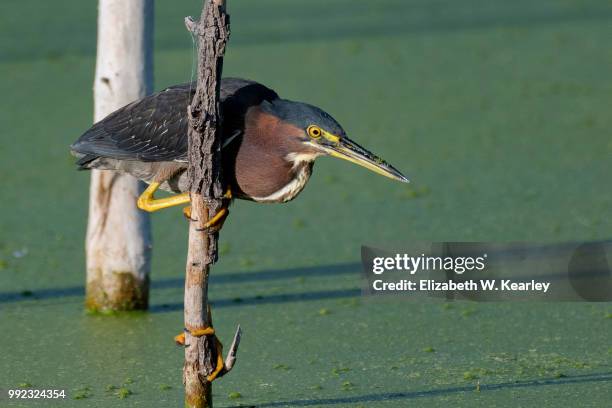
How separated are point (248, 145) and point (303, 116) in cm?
17

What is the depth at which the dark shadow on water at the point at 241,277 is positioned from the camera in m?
4.28

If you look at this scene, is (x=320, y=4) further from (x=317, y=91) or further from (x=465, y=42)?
(x=317, y=91)

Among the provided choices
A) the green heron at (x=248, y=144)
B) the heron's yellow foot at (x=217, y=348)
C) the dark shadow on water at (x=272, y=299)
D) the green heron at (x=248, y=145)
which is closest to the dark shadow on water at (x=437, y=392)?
the heron's yellow foot at (x=217, y=348)

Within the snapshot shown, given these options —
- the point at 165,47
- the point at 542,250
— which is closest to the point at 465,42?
the point at 165,47

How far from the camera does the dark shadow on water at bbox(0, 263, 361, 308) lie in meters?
4.28

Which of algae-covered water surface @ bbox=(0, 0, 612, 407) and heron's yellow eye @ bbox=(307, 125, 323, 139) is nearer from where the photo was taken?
heron's yellow eye @ bbox=(307, 125, 323, 139)

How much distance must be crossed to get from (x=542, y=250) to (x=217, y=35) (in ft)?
7.03

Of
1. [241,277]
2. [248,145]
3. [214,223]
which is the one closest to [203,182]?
[214,223]

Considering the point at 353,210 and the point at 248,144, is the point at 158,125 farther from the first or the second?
the point at 353,210

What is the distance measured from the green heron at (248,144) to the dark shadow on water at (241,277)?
1048 mm

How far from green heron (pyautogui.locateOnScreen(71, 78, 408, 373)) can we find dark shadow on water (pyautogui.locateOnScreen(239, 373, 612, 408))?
0.44m

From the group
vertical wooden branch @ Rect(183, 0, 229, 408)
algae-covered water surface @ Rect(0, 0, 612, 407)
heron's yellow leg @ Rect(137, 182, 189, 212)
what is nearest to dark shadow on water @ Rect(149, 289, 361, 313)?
algae-covered water surface @ Rect(0, 0, 612, 407)

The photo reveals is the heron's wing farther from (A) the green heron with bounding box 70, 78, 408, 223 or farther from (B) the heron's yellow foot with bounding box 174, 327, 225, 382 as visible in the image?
(B) the heron's yellow foot with bounding box 174, 327, 225, 382

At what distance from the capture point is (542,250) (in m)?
4.51
